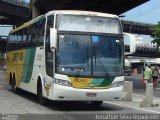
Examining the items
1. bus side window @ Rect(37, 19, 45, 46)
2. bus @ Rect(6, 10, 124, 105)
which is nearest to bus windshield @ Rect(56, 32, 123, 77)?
bus @ Rect(6, 10, 124, 105)

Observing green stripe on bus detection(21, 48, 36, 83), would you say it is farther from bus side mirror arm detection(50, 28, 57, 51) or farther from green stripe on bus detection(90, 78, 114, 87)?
green stripe on bus detection(90, 78, 114, 87)

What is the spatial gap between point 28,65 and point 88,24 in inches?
199

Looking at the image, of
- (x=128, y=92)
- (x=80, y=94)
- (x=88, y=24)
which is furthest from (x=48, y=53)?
(x=128, y=92)

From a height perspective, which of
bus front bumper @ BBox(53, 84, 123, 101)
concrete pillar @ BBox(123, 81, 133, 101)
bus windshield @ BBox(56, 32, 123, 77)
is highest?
bus windshield @ BBox(56, 32, 123, 77)

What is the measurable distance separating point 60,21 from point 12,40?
9.69 meters

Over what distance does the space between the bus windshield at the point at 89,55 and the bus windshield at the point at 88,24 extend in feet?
0.89

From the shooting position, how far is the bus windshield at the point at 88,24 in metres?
17.2

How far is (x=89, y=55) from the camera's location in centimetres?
1675

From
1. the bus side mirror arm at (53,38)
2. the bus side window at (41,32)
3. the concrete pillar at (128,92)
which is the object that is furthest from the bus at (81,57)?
the concrete pillar at (128,92)

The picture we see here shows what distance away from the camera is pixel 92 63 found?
16719mm

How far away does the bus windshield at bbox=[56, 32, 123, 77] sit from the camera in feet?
54.2

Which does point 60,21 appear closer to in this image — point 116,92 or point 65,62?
point 65,62

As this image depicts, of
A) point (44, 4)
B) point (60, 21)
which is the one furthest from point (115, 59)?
point (44, 4)

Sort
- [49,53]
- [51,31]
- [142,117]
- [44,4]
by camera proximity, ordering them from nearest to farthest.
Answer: [142,117] < [51,31] < [49,53] < [44,4]
